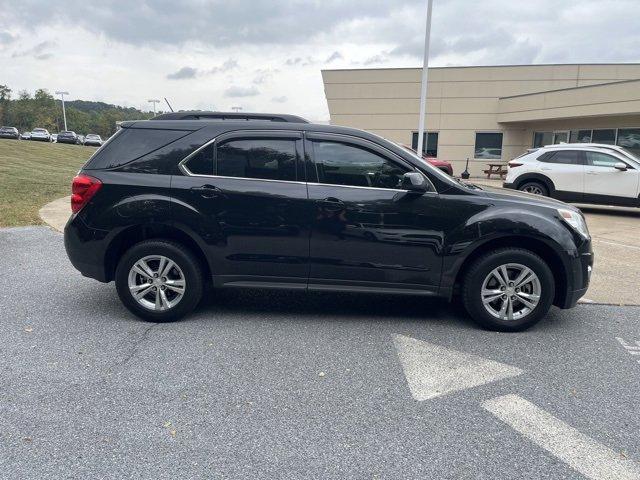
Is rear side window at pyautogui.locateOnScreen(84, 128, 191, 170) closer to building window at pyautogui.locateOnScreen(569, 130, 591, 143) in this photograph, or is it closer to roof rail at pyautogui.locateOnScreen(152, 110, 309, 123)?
roof rail at pyautogui.locateOnScreen(152, 110, 309, 123)

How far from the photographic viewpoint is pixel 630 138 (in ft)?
62.4

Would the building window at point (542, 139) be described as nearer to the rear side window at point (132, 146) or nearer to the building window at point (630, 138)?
the building window at point (630, 138)

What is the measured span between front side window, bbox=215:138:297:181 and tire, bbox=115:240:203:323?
0.84 meters

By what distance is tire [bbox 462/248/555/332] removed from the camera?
14.1ft

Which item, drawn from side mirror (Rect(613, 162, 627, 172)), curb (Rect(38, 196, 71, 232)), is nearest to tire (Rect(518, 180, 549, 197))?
side mirror (Rect(613, 162, 627, 172))

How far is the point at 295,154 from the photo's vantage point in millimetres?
4395

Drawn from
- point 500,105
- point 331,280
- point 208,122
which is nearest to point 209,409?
point 331,280

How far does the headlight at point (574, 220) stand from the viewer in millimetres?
4395

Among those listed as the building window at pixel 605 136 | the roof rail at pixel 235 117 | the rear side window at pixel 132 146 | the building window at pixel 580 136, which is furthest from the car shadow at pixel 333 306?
the building window at pixel 580 136

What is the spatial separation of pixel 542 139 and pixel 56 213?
21872 millimetres

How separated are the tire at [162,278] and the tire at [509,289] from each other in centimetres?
249

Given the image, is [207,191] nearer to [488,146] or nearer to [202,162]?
[202,162]

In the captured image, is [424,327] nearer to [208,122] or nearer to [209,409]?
[209,409]

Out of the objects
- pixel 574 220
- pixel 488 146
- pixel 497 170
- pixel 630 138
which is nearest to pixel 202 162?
pixel 574 220
